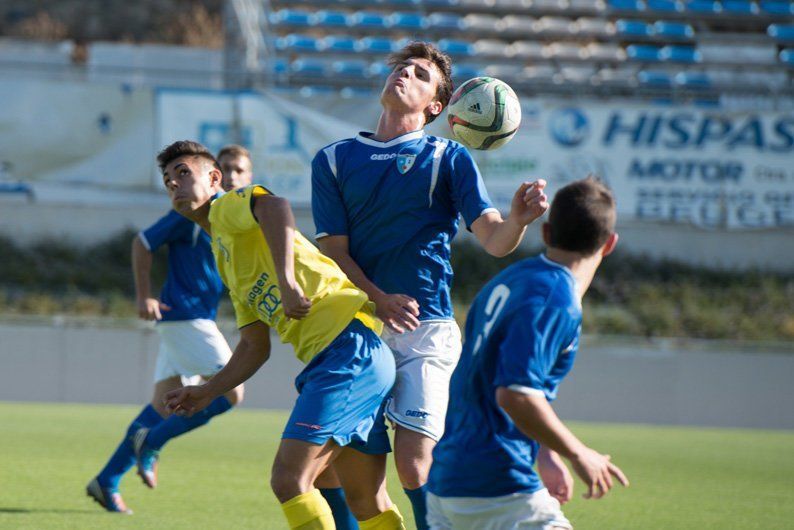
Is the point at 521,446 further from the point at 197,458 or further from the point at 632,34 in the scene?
the point at 632,34

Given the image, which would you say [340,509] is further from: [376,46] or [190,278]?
[376,46]

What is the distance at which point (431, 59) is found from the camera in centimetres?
442

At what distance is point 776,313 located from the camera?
56.3 ft

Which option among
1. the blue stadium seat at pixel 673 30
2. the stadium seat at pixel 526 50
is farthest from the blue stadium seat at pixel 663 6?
the stadium seat at pixel 526 50

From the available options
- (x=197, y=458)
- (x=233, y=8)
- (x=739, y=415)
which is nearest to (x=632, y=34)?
(x=233, y=8)

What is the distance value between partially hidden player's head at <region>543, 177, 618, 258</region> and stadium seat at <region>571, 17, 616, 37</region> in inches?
770

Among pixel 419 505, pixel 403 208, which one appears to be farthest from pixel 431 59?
pixel 419 505

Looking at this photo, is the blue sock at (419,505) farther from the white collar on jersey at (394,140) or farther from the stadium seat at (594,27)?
the stadium seat at (594,27)

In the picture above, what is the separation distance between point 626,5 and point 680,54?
5.53 feet

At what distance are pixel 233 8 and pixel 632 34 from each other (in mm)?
7897

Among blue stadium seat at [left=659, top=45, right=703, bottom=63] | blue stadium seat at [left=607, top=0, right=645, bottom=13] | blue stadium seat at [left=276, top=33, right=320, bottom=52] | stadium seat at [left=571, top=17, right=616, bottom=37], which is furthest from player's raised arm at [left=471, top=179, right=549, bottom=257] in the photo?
blue stadium seat at [left=607, top=0, right=645, bottom=13]

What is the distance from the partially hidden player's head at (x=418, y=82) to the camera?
4.25 metres

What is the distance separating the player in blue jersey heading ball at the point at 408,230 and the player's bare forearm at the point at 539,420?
3.65 feet

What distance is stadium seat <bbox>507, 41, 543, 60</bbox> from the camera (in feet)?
69.5
